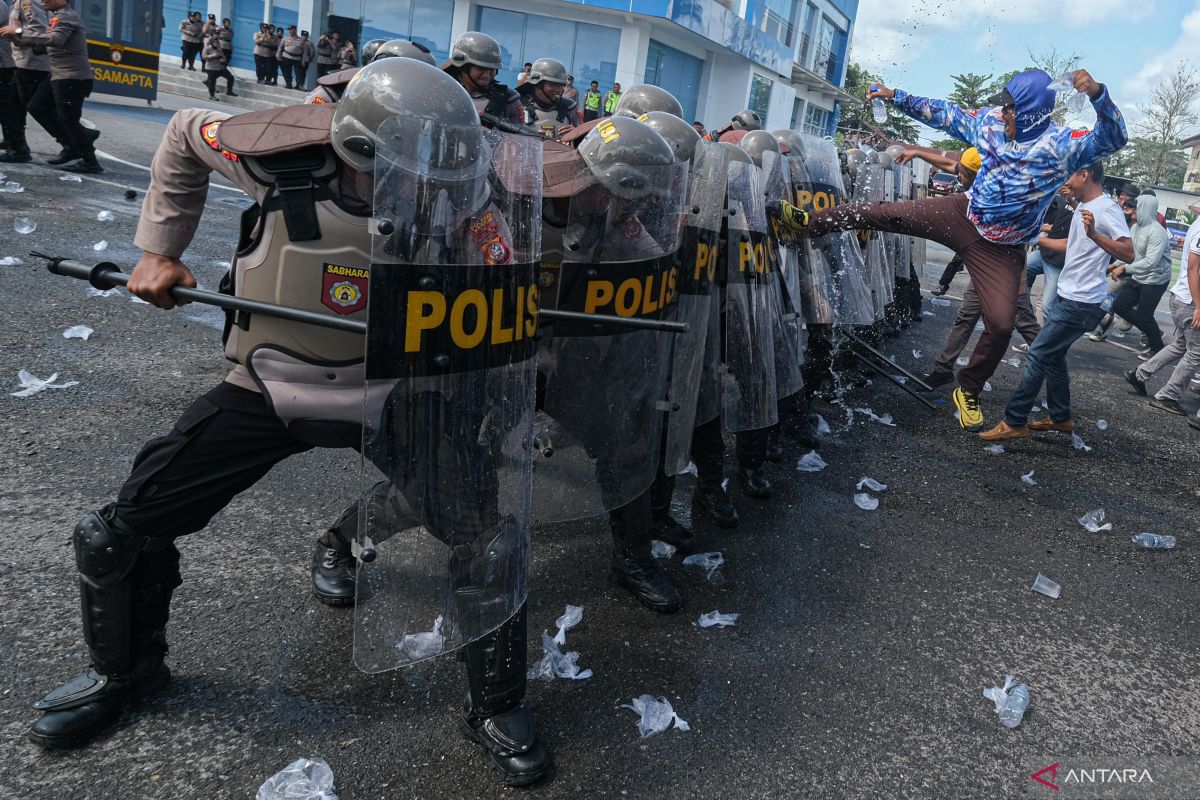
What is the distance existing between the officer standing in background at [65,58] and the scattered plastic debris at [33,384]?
230 inches

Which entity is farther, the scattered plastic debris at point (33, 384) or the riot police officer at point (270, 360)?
the scattered plastic debris at point (33, 384)

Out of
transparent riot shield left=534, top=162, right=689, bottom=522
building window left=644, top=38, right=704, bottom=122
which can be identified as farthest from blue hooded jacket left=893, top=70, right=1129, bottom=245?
building window left=644, top=38, right=704, bottom=122

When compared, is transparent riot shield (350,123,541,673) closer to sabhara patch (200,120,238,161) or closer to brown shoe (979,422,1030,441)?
sabhara patch (200,120,238,161)

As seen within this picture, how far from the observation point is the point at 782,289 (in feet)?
13.5

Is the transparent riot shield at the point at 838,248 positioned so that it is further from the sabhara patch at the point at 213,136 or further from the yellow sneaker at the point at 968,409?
the sabhara patch at the point at 213,136

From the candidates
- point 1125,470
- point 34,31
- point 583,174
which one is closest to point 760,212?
point 583,174

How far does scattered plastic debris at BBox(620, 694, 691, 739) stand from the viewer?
2.51 m

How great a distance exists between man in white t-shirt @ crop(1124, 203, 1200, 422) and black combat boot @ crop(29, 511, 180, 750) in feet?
25.0

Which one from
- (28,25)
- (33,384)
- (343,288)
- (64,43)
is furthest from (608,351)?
(28,25)

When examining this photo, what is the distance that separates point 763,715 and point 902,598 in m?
1.17

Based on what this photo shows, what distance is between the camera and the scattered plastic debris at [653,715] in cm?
251

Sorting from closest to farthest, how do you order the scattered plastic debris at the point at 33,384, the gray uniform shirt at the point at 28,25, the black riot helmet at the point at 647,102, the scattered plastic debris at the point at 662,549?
the scattered plastic debris at the point at 662,549
the scattered plastic debris at the point at 33,384
the black riot helmet at the point at 647,102
the gray uniform shirt at the point at 28,25

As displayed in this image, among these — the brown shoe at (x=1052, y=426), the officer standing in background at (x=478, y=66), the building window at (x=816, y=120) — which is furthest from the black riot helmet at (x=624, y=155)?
the building window at (x=816, y=120)

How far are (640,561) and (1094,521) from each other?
3001mm
